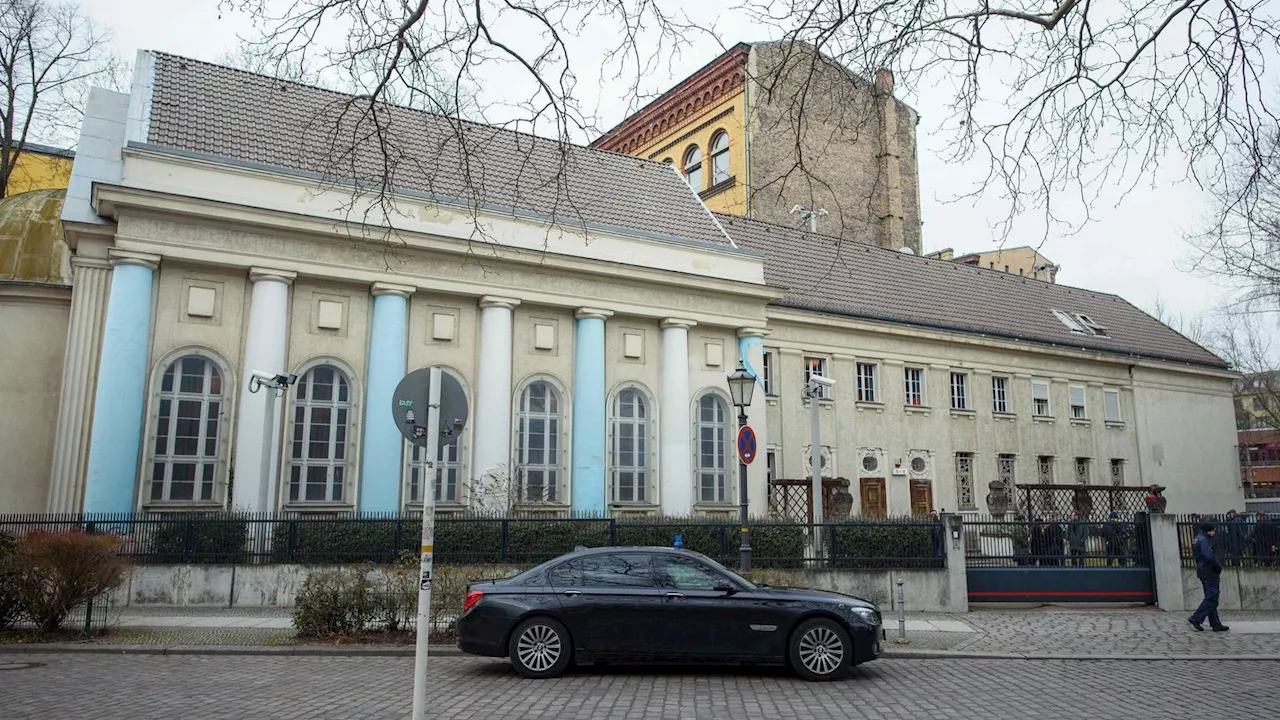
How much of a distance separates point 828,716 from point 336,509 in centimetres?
1562

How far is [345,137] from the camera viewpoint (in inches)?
947

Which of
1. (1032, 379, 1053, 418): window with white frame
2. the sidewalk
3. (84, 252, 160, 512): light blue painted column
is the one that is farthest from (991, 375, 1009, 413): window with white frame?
(84, 252, 160, 512): light blue painted column

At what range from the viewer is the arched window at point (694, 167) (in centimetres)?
4269

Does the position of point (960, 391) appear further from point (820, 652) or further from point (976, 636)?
point (820, 652)

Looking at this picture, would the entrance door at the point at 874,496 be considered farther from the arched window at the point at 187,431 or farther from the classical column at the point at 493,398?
the arched window at the point at 187,431

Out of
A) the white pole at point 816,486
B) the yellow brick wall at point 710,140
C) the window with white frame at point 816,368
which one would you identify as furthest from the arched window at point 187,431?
the yellow brick wall at point 710,140

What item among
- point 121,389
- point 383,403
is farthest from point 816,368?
point 121,389

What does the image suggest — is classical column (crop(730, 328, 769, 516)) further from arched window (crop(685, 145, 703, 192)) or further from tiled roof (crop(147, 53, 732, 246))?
arched window (crop(685, 145, 703, 192))

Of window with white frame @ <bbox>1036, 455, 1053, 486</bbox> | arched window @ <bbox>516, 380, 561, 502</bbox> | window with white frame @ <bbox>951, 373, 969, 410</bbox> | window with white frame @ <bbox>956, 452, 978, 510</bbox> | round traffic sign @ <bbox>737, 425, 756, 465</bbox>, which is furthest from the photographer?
window with white frame @ <bbox>1036, 455, 1053, 486</bbox>

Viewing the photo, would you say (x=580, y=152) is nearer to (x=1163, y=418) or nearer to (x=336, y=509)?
(x=336, y=509)

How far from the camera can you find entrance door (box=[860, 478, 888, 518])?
98.3 ft

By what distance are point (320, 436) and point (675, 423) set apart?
9.34m

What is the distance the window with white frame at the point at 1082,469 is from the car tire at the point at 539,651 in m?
30.5

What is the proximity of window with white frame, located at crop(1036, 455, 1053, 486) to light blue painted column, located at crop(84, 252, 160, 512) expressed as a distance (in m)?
29.5
